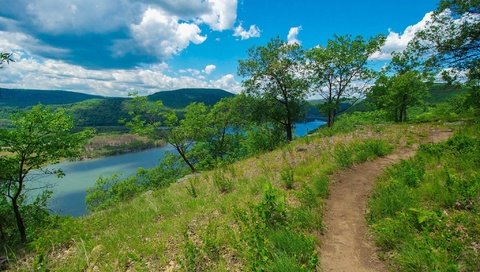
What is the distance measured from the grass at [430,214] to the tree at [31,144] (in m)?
13.6

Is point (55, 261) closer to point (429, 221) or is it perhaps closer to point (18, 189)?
point (429, 221)

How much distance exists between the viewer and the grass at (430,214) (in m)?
4.23

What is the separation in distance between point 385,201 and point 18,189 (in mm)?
15744

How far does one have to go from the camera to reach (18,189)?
13.9m

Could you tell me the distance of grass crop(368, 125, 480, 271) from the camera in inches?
167

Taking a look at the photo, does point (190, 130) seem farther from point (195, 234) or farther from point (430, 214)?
point (430, 214)

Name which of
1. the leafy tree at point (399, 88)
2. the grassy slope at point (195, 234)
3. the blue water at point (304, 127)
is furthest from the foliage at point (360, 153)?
the leafy tree at point (399, 88)

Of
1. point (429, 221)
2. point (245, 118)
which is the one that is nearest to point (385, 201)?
point (429, 221)

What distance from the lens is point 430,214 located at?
5.12m

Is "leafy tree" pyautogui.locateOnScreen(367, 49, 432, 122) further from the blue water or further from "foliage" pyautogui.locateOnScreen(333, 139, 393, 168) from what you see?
"foliage" pyautogui.locateOnScreen(333, 139, 393, 168)

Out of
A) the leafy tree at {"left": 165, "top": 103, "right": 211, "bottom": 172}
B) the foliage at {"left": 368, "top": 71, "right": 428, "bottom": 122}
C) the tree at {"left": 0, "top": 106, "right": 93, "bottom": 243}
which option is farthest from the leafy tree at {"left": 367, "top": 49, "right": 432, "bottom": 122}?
the tree at {"left": 0, "top": 106, "right": 93, "bottom": 243}

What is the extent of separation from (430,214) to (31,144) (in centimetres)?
1480

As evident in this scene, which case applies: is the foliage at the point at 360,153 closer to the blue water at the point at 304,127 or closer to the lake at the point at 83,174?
the blue water at the point at 304,127

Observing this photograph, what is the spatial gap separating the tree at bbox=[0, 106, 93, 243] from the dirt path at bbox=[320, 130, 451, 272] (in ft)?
41.0
